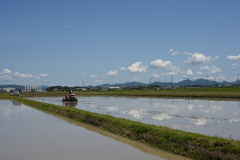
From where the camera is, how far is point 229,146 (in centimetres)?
665

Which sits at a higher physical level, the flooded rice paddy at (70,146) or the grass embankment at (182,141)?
the grass embankment at (182,141)

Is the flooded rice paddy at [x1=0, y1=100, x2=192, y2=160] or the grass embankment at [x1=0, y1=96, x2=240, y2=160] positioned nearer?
the grass embankment at [x1=0, y1=96, x2=240, y2=160]

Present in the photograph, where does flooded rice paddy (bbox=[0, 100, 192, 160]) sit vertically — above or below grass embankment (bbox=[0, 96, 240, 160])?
Answer: below

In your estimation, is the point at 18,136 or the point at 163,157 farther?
the point at 18,136

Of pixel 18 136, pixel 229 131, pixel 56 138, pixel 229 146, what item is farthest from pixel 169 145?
pixel 18 136

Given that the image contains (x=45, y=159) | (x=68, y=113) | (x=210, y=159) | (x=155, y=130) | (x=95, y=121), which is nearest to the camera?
(x=210, y=159)

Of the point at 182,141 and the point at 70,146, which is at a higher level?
the point at 182,141

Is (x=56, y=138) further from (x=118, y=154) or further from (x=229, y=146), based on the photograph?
(x=229, y=146)

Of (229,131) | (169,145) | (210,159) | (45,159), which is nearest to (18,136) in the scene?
(45,159)

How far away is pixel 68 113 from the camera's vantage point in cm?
1770

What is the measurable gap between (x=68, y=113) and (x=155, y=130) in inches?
388

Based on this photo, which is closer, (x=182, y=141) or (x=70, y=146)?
(x=182, y=141)

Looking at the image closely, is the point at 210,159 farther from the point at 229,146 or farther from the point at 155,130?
the point at 155,130

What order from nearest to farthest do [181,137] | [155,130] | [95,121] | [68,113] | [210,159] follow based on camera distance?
[210,159], [181,137], [155,130], [95,121], [68,113]
